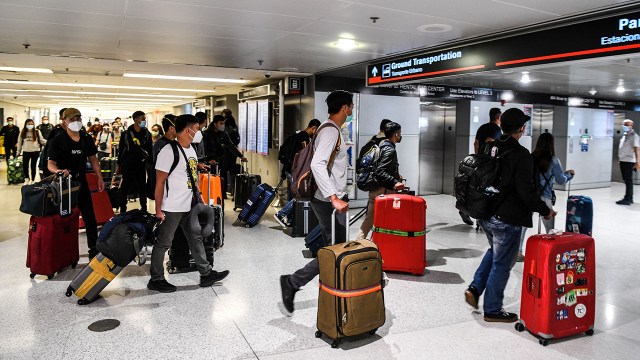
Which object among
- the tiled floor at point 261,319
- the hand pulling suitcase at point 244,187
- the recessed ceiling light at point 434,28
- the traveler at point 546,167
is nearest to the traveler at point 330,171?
the tiled floor at point 261,319

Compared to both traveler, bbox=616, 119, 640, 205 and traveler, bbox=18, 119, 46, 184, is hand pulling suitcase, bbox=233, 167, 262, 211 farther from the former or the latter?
traveler, bbox=616, 119, 640, 205

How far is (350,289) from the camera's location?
3305mm

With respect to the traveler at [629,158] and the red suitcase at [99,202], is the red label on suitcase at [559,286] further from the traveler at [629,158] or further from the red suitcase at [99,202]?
the traveler at [629,158]

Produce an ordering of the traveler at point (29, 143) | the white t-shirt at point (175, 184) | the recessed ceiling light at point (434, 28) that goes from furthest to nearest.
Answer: the traveler at point (29, 143)
the recessed ceiling light at point (434, 28)
the white t-shirt at point (175, 184)

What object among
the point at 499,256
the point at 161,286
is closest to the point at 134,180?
the point at 161,286

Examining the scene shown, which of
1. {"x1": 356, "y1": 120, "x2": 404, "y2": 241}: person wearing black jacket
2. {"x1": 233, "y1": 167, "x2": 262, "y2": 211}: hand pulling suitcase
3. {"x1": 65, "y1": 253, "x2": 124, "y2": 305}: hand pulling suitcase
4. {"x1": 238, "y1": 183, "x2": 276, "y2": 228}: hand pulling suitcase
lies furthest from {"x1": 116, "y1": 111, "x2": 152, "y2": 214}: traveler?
{"x1": 356, "y1": 120, "x2": 404, "y2": 241}: person wearing black jacket

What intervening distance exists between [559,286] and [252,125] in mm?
9852

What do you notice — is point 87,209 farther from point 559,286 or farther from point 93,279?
point 559,286

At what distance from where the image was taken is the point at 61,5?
15.0ft

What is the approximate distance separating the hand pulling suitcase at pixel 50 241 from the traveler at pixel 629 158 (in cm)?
1111

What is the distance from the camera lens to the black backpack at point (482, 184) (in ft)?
12.4

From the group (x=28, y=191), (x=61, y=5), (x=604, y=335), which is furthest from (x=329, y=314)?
(x=61, y=5)

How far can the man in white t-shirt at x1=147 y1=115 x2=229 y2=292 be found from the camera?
4.35m

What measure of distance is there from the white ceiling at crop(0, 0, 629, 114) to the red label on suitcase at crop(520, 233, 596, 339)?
2142mm
